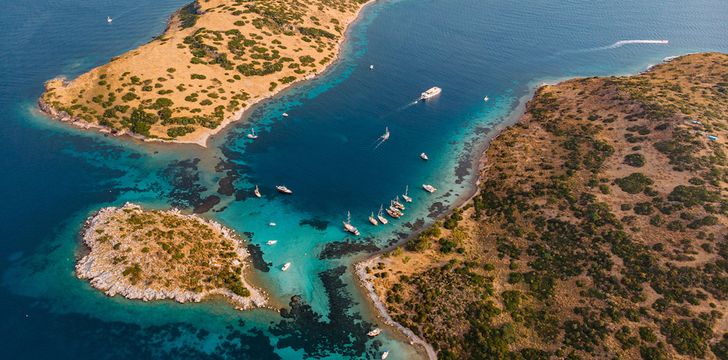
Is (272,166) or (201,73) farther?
(201,73)

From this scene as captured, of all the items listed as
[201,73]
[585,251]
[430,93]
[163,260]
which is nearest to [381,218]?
[585,251]

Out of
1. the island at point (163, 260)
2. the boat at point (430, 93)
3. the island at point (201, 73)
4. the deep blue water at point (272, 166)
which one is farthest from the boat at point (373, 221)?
the boat at point (430, 93)

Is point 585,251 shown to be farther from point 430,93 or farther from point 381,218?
point 430,93

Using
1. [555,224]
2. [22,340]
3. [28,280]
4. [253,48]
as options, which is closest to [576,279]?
[555,224]

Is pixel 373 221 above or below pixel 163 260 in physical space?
below

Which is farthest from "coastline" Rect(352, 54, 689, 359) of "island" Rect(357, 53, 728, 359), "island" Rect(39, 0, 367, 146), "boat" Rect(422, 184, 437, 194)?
"island" Rect(39, 0, 367, 146)

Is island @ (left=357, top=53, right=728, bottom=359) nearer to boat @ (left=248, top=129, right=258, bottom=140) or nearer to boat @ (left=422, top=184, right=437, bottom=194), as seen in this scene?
boat @ (left=422, top=184, right=437, bottom=194)

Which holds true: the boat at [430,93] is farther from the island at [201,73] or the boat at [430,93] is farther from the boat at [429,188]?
the boat at [429,188]
